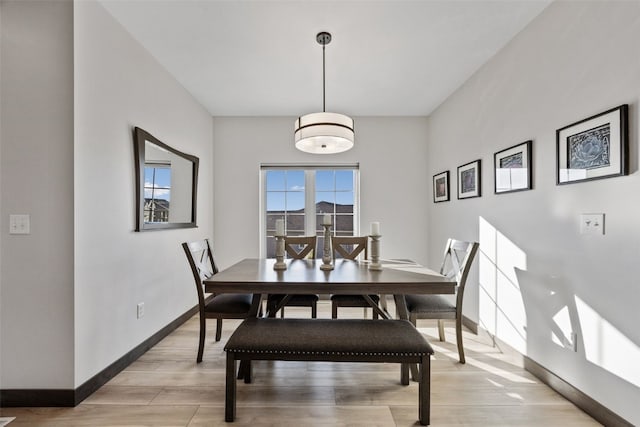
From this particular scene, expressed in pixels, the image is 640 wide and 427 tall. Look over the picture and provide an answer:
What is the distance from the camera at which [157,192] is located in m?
2.77

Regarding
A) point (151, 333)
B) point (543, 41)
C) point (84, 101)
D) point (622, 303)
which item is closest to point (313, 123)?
point (84, 101)

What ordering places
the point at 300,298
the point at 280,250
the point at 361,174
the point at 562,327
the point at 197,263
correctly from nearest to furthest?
the point at 562,327, the point at 280,250, the point at 197,263, the point at 300,298, the point at 361,174

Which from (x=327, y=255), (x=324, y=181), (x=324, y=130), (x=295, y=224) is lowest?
(x=327, y=255)

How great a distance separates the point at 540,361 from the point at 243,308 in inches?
83.8

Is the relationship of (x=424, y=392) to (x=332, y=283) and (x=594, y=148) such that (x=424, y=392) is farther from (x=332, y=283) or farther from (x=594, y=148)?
(x=594, y=148)

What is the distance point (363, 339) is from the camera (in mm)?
1730

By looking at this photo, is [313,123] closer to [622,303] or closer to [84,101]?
[84,101]

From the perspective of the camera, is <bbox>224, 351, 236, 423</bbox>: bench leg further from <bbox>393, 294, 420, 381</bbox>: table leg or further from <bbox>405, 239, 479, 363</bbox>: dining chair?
<bbox>405, 239, 479, 363</bbox>: dining chair

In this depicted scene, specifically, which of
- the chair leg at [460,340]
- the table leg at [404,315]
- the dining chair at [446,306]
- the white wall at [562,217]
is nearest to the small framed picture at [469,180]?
the white wall at [562,217]

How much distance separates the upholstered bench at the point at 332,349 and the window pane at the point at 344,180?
110 inches

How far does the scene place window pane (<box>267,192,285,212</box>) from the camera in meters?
4.41

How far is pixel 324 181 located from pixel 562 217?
9.44 feet

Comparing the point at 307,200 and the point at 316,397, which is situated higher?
the point at 307,200

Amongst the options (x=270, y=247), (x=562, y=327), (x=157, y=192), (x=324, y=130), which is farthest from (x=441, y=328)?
(x=157, y=192)
